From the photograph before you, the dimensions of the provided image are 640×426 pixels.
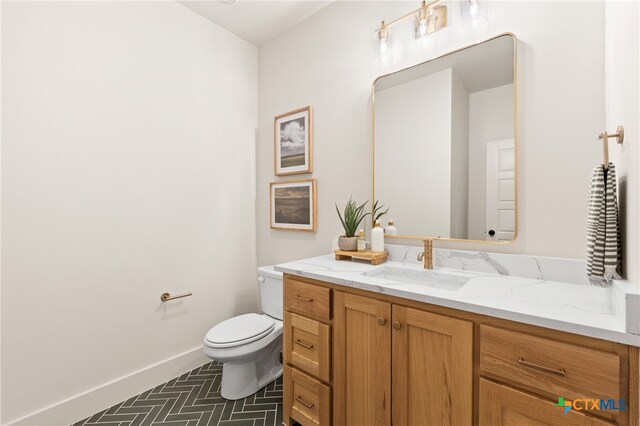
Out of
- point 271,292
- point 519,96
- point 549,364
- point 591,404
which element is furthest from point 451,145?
point 271,292

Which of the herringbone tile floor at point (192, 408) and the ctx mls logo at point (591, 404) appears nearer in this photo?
the ctx mls logo at point (591, 404)

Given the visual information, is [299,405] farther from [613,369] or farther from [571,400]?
[613,369]

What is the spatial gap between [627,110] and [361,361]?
1.32 metres

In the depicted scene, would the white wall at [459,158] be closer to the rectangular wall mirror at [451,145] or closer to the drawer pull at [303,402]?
the rectangular wall mirror at [451,145]

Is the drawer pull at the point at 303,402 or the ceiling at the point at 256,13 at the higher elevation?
the ceiling at the point at 256,13

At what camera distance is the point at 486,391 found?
101cm

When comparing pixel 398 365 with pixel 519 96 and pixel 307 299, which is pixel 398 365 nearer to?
pixel 307 299

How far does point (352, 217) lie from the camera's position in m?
1.94

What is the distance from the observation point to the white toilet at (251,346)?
1.85 m

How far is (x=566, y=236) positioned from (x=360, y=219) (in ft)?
3.51

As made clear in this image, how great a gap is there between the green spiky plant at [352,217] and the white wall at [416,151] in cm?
16

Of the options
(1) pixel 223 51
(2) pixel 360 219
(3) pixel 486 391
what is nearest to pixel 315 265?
(2) pixel 360 219

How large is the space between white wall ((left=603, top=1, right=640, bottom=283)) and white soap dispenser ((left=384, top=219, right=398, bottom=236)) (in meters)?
Result: 1.03

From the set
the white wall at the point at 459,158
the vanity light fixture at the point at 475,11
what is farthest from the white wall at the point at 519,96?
the white wall at the point at 459,158
